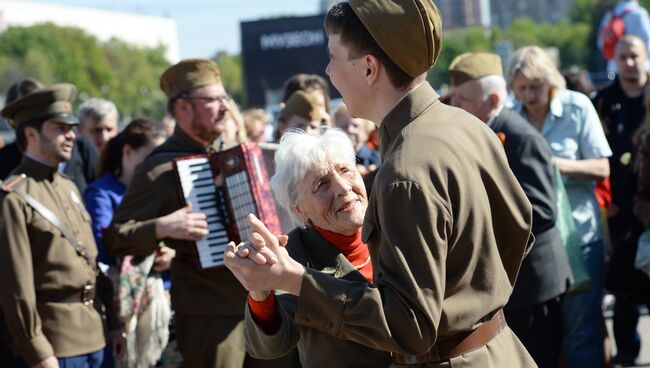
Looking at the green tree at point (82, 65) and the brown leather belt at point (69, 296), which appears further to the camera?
the green tree at point (82, 65)

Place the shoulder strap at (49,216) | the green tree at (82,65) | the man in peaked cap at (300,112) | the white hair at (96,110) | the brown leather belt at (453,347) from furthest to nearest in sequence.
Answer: the green tree at (82,65), the white hair at (96,110), the man in peaked cap at (300,112), the shoulder strap at (49,216), the brown leather belt at (453,347)

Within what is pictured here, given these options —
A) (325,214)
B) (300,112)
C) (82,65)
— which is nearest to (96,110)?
(300,112)

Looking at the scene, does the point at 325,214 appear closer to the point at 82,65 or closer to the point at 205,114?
the point at 205,114

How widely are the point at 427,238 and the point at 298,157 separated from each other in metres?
1.24

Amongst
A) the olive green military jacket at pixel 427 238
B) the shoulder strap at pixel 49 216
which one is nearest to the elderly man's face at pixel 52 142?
the shoulder strap at pixel 49 216

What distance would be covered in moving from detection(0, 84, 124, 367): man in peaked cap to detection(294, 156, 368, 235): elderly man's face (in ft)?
7.37

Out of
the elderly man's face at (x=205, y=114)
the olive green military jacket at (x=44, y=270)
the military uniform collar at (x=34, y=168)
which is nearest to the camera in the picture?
the olive green military jacket at (x=44, y=270)

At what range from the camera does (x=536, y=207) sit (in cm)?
604

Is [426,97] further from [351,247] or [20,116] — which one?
[20,116]

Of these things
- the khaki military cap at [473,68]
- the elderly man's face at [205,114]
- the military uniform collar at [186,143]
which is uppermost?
the khaki military cap at [473,68]

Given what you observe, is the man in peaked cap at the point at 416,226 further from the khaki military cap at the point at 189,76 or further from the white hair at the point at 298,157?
the khaki military cap at the point at 189,76

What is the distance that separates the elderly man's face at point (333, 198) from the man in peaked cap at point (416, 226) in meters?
0.73

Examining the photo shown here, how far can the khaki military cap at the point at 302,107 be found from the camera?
23.9 feet

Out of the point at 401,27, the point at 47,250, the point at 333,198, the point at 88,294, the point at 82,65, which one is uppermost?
the point at 401,27
